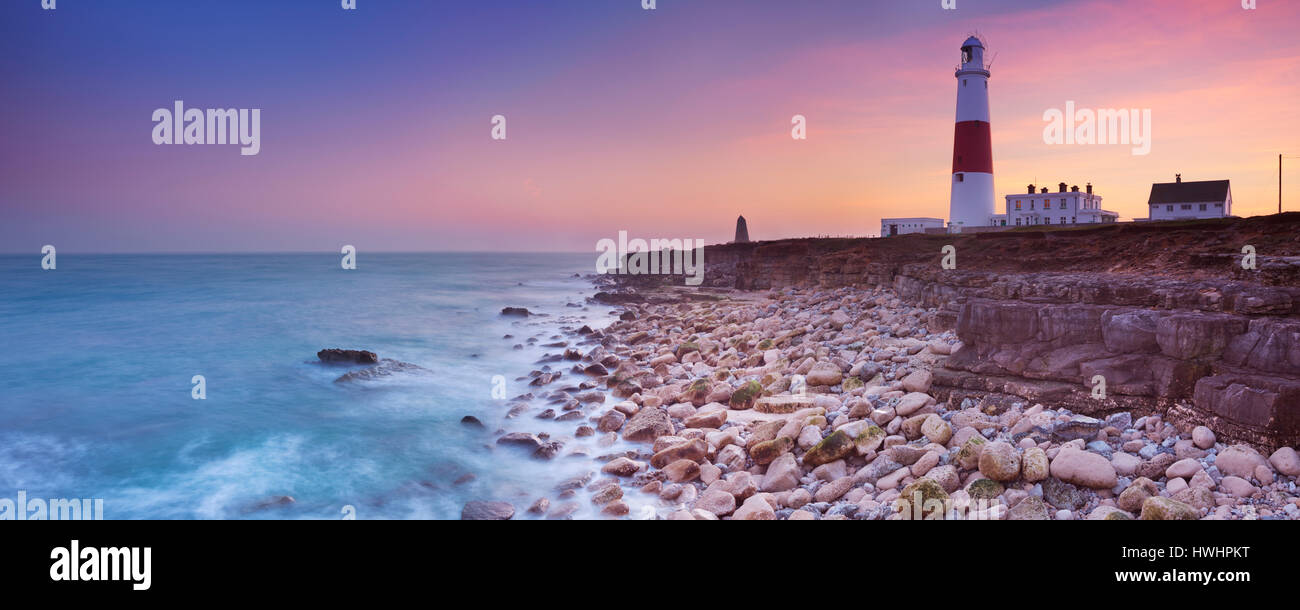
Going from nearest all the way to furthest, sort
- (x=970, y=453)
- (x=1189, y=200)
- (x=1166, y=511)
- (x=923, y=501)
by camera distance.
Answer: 1. (x=1166, y=511)
2. (x=923, y=501)
3. (x=970, y=453)
4. (x=1189, y=200)

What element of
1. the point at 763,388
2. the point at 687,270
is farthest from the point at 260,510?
the point at 687,270

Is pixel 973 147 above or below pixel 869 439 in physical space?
above

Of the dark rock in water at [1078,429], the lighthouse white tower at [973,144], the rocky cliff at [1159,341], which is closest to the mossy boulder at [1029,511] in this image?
the dark rock in water at [1078,429]

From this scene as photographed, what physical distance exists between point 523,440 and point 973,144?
26.8 m

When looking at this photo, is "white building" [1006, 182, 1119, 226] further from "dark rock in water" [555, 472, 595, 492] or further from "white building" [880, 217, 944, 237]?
"dark rock in water" [555, 472, 595, 492]

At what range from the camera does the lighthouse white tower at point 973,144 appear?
27.6m

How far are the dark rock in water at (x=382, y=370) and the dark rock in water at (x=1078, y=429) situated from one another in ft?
47.6

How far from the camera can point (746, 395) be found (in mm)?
9367

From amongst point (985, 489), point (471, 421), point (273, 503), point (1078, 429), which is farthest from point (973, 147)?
point (273, 503)

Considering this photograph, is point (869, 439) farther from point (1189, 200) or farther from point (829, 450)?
point (1189, 200)

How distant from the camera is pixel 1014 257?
16.6 meters

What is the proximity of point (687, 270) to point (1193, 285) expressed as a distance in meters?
42.6

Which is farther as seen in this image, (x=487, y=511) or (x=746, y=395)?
(x=746, y=395)
